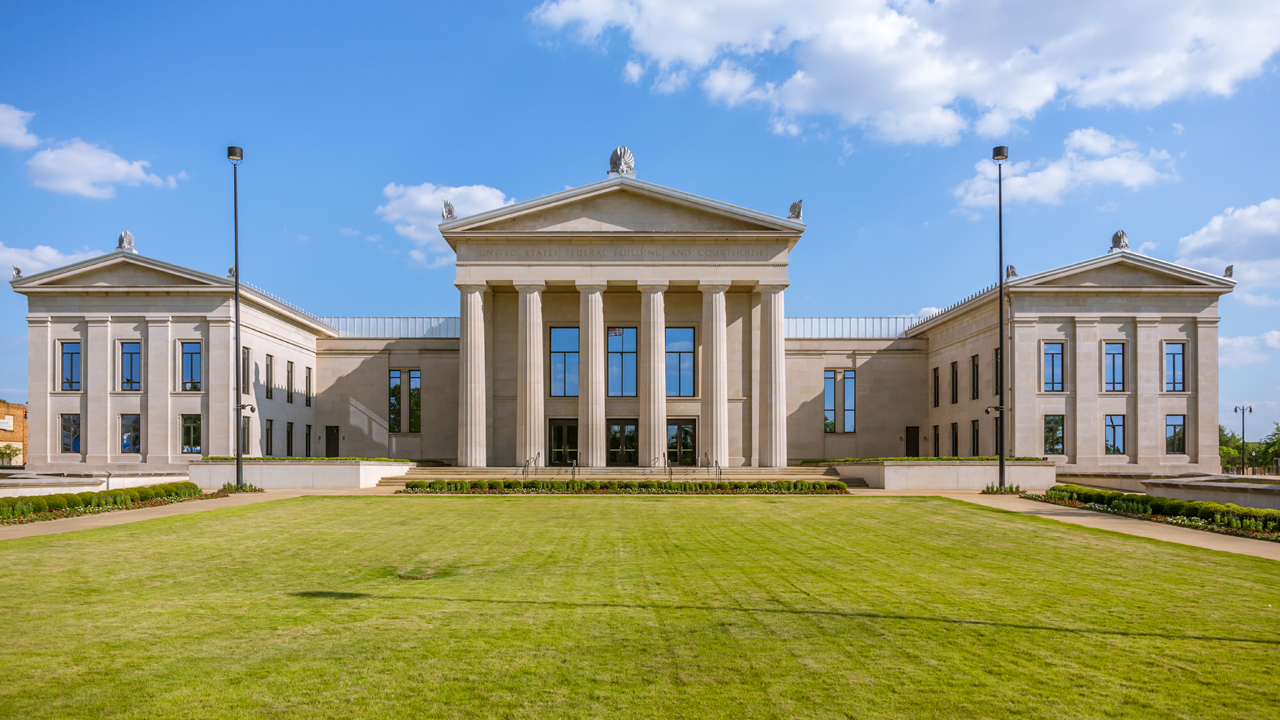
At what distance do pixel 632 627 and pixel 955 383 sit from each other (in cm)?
4799

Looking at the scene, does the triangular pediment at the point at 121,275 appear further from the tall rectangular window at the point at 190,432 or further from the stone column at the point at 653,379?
the stone column at the point at 653,379

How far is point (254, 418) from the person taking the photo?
48.9 metres

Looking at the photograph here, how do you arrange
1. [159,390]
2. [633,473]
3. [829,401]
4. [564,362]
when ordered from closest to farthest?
[633,473] → [159,390] → [564,362] → [829,401]

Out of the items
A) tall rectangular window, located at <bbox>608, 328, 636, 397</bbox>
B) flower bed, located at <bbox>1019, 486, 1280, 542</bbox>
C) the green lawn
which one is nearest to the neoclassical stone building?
tall rectangular window, located at <bbox>608, 328, 636, 397</bbox>

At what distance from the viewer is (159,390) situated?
46.9 m

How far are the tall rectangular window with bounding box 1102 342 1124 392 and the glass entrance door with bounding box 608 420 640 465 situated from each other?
27173mm

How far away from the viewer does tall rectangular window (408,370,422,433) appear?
5697 centimetres

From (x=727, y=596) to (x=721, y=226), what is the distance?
3705 centimetres

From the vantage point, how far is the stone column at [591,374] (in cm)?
4622

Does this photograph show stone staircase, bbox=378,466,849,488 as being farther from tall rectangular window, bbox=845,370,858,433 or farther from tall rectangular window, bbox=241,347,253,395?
tall rectangular window, bbox=845,370,858,433

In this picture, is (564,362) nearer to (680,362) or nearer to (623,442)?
(623,442)

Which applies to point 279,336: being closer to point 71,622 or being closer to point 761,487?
point 761,487

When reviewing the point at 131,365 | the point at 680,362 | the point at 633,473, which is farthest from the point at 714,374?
the point at 131,365

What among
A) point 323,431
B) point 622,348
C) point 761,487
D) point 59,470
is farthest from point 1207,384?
point 59,470
